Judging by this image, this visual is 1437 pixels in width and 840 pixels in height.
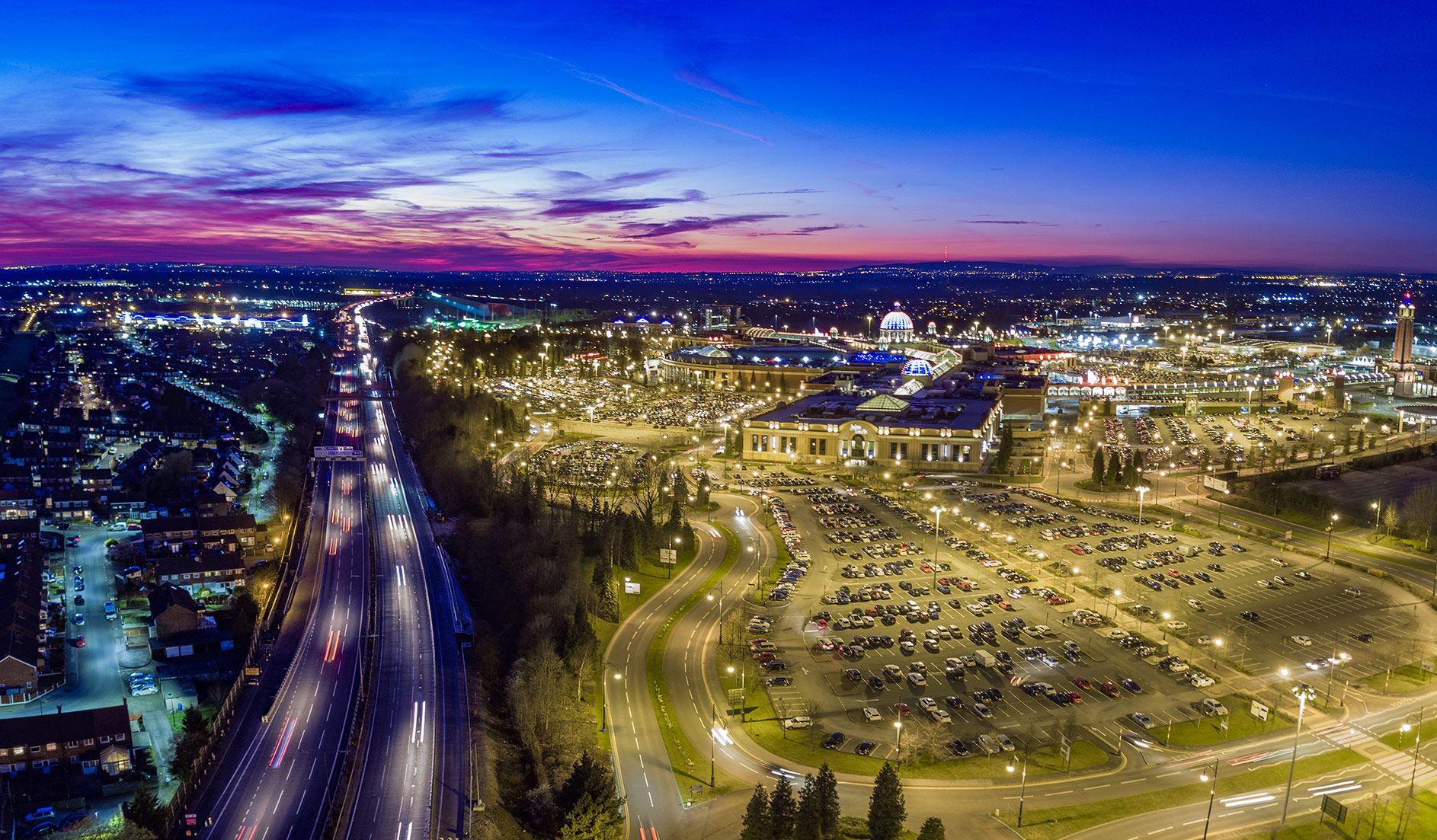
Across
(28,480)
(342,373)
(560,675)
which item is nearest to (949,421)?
(560,675)

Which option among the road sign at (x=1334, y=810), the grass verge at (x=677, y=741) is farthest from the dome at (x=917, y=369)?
the road sign at (x=1334, y=810)

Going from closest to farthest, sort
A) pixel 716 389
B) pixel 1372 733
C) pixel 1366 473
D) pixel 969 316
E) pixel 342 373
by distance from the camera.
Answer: pixel 1372 733 → pixel 1366 473 → pixel 716 389 → pixel 342 373 → pixel 969 316

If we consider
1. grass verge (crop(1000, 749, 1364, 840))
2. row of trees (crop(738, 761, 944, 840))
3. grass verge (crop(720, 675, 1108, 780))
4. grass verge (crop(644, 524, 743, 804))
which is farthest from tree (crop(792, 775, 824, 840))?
grass verge (crop(1000, 749, 1364, 840))

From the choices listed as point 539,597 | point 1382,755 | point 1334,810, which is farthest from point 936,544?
point 1334,810

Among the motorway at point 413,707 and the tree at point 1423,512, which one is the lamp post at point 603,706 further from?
the tree at point 1423,512

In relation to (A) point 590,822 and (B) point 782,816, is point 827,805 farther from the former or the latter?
(A) point 590,822

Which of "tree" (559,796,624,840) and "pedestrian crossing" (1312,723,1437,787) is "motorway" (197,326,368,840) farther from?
"pedestrian crossing" (1312,723,1437,787)

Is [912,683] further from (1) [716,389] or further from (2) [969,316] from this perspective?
(2) [969,316]
